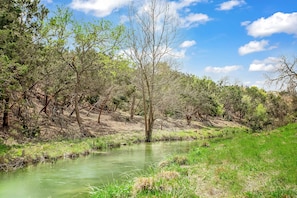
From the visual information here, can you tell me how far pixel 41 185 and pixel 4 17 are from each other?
39.8 feet

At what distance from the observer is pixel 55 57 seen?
1155 inches

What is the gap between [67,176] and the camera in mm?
14492

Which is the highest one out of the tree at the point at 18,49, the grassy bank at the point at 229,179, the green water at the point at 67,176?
the tree at the point at 18,49

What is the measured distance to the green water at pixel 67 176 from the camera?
11500 millimetres

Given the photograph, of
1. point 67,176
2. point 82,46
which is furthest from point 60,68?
point 67,176

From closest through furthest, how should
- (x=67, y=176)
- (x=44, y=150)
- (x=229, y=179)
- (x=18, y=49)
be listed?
(x=229, y=179) < (x=67, y=176) < (x=44, y=150) < (x=18, y=49)

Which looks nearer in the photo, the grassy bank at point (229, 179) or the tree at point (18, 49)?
the grassy bank at point (229, 179)

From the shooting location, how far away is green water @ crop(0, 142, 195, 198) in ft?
37.7

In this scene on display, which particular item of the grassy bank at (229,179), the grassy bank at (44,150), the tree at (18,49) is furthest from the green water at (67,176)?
the tree at (18,49)

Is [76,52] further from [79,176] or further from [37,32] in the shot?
[79,176]

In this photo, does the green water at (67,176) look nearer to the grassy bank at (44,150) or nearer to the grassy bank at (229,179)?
the grassy bank at (44,150)

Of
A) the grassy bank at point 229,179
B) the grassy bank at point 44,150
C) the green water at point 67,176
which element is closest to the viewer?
the grassy bank at point 229,179

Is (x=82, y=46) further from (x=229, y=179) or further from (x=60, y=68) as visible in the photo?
(x=229, y=179)

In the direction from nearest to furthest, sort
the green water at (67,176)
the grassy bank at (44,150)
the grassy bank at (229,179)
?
the grassy bank at (229,179), the green water at (67,176), the grassy bank at (44,150)
